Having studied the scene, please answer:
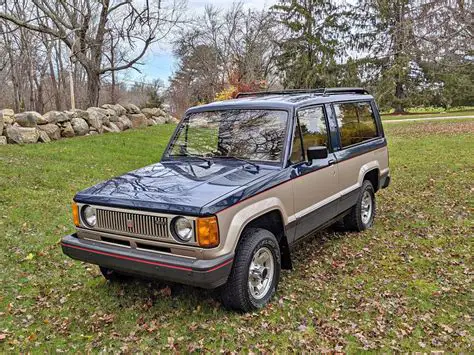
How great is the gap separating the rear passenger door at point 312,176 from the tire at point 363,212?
2.79 feet

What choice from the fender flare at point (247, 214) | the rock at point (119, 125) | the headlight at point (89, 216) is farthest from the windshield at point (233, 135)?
the rock at point (119, 125)

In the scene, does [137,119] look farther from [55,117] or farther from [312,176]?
[312,176]

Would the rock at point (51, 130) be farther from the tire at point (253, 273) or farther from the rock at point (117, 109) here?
the tire at point (253, 273)

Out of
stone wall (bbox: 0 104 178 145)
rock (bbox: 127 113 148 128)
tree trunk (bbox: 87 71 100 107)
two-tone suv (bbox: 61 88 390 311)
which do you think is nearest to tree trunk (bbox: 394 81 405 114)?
rock (bbox: 127 113 148 128)

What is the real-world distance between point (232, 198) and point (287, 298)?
A: 1345 mm

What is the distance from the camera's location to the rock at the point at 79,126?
13834 millimetres

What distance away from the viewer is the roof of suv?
14.7 ft

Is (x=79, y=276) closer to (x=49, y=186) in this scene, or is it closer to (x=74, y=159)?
(x=49, y=186)

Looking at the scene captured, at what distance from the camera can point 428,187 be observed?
8586 millimetres

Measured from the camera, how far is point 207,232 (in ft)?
10.2

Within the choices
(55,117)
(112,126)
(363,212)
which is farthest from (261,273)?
(112,126)

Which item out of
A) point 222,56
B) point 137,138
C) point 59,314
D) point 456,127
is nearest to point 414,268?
point 59,314

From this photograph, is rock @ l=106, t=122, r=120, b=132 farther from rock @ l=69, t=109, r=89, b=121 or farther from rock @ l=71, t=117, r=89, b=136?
rock @ l=71, t=117, r=89, b=136

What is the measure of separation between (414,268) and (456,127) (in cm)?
1773
